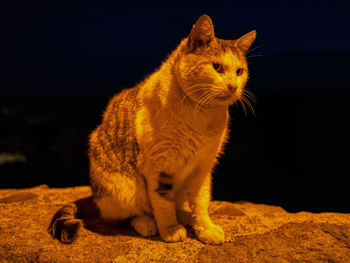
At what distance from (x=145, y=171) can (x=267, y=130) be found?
341 cm

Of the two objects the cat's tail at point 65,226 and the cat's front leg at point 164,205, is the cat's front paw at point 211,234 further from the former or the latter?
the cat's tail at point 65,226

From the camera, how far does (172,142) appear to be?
220cm

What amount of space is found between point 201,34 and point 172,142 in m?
0.76

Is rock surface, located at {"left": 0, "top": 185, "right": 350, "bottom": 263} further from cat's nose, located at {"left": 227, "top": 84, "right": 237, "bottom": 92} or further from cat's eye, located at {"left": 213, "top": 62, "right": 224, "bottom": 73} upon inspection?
cat's eye, located at {"left": 213, "top": 62, "right": 224, "bottom": 73}

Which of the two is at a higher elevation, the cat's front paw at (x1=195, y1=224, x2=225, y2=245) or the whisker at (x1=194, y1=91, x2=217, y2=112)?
the whisker at (x1=194, y1=91, x2=217, y2=112)

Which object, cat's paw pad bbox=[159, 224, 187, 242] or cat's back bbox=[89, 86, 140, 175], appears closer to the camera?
cat's paw pad bbox=[159, 224, 187, 242]

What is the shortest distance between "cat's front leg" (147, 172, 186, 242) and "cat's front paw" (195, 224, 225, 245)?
13 centimetres

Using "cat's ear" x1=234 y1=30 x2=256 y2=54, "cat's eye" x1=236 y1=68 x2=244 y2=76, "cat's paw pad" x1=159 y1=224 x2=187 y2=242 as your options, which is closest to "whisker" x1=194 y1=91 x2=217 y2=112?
"cat's eye" x1=236 y1=68 x2=244 y2=76

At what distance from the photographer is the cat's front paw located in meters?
2.27

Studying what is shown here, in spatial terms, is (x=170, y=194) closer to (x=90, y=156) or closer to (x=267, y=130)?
(x=90, y=156)

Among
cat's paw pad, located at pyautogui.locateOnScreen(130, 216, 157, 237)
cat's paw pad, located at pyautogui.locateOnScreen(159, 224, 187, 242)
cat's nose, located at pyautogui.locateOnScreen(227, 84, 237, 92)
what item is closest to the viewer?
cat's nose, located at pyautogui.locateOnScreen(227, 84, 237, 92)

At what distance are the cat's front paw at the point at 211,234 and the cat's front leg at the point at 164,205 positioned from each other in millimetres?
127

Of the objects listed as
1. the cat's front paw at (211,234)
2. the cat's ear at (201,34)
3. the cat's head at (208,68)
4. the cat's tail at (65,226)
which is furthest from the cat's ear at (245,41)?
the cat's tail at (65,226)

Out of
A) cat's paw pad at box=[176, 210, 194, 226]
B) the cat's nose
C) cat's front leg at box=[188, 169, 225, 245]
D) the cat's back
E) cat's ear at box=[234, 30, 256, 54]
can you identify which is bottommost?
cat's paw pad at box=[176, 210, 194, 226]
